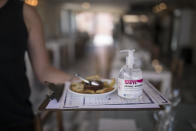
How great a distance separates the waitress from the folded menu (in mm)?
184

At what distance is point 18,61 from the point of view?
0.65 m

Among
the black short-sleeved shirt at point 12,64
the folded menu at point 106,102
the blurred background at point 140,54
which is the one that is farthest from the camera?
the blurred background at point 140,54

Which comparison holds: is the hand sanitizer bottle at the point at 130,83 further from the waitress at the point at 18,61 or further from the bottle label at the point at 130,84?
the waitress at the point at 18,61

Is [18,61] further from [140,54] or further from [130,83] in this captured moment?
[140,54]

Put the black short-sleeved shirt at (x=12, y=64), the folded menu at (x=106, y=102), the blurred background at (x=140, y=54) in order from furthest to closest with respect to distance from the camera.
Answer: the blurred background at (x=140, y=54) → the black short-sleeved shirt at (x=12, y=64) → the folded menu at (x=106, y=102)

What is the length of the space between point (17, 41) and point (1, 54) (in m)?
0.07

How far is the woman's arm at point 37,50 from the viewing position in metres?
0.66

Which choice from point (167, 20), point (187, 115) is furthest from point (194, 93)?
point (167, 20)

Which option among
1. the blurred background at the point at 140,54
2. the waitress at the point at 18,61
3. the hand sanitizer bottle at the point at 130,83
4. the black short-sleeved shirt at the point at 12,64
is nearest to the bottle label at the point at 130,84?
the hand sanitizer bottle at the point at 130,83

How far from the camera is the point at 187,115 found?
103 cm

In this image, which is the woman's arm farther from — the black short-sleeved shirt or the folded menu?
the folded menu

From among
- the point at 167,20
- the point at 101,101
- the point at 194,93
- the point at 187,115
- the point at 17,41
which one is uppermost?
the point at 167,20

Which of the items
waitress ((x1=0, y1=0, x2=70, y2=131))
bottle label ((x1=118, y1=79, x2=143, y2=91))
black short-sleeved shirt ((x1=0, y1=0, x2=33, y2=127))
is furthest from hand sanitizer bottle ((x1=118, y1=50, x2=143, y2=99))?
black short-sleeved shirt ((x1=0, y1=0, x2=33, y2=127))

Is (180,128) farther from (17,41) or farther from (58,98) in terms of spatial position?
(17,41)
